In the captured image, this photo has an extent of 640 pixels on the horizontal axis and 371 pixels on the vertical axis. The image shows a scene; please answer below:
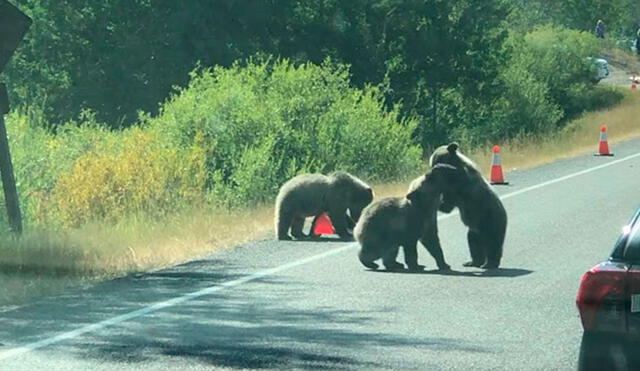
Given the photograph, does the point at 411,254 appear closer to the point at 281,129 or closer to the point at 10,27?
the point at 10,27

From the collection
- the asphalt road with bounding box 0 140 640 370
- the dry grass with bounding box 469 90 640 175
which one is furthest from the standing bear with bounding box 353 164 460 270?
the dry grass with bounding box 469 90 640 175

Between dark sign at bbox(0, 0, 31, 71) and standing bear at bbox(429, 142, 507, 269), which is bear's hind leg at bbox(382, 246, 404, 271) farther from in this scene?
dark sign at bbox(0, 0, 31, 71)

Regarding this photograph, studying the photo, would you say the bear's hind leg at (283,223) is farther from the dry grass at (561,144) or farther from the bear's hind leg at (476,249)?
the dry grass at (561,144)

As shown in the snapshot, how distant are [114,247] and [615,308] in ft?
31.0

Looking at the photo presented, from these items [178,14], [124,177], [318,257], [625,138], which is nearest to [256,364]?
[318,257]

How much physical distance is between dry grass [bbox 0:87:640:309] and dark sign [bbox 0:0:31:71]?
6.05ft

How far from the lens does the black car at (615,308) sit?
5.92 meters

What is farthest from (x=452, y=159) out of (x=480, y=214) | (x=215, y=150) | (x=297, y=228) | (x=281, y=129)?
(x=281, y=129)

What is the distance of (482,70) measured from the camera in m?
49.4

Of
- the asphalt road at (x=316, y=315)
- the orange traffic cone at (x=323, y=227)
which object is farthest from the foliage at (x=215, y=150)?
the asphalt road at (x=316, y=315)

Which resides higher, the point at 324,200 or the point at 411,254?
the point at 324,200

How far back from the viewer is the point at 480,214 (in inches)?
517

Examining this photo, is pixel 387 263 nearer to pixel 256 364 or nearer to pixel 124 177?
pixel 256 364

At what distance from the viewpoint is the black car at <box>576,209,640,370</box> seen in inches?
233
